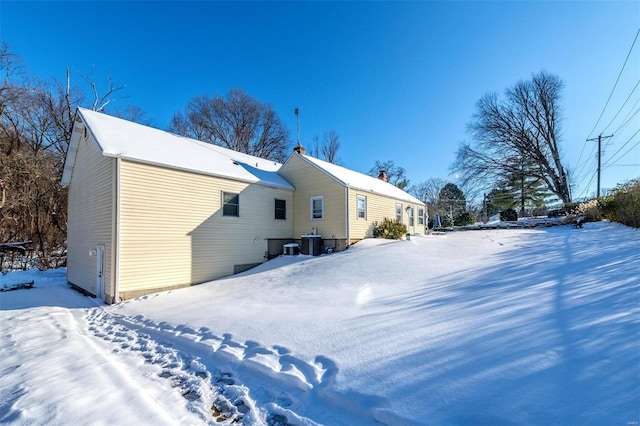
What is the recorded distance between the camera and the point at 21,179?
15.9 meters

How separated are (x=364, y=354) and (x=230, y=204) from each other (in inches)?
371

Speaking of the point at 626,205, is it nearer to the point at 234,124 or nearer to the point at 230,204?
the point at 230,204

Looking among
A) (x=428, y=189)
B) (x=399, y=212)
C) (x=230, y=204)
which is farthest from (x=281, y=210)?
(x=428, y=189)

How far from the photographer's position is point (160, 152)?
10.4 meters

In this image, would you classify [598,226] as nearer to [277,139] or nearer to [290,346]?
[290,346]

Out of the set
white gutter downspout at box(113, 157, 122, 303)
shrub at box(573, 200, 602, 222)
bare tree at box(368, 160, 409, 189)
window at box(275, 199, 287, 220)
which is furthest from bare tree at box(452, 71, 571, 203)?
white gutter downspout at box(113, 157, 122, 303)

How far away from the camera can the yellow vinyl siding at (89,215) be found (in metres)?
8.84

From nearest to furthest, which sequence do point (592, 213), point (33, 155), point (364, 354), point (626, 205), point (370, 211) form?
point (364, 354), point (626, 205), point (592, 213), point (370, 211), point (33, 155)

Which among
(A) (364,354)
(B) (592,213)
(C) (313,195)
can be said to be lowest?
(A) (364,354)

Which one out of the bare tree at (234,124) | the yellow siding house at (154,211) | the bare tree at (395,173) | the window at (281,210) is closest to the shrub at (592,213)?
the window at (281,210)

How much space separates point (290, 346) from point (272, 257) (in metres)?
9.29

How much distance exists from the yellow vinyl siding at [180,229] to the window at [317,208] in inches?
102

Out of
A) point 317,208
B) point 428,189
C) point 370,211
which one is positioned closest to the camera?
point 317,208

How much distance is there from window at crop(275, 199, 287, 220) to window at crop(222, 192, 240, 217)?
236 cm
